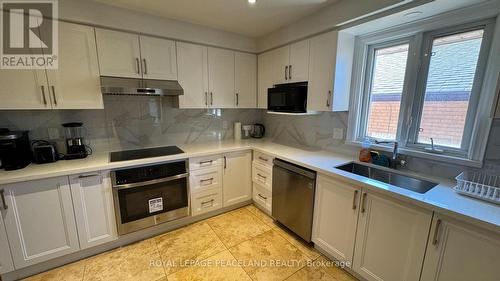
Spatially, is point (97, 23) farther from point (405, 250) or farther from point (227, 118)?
point (405, 250)

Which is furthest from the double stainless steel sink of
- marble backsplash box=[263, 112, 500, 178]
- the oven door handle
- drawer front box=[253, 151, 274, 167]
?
the oven door handle

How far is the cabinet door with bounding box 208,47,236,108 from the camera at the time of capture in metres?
2.60

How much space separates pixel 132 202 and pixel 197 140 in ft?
3.80

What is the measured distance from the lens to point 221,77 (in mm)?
2689

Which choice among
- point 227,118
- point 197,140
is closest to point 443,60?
point 227,118

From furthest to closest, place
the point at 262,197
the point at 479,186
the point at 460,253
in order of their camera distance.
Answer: the point at 262,197, the point at 479,186, the point at 460,253

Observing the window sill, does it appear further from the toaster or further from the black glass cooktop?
the toaster

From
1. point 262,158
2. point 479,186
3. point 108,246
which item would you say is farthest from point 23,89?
point 479,186

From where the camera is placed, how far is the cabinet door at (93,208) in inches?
Answer: 69.5

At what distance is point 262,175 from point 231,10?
6.09ft

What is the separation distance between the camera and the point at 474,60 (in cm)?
147

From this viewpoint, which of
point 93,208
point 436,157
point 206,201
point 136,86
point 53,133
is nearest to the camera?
point 436,157

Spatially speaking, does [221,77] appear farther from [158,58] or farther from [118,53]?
[118,53]

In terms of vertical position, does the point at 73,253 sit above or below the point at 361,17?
below
